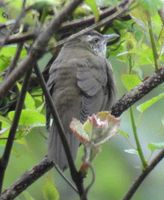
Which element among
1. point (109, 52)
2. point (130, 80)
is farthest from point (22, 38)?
point (109, 52)

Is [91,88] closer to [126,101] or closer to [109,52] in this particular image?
[109,52]

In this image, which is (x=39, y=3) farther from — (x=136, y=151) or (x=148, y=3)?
(x=136, y=151)

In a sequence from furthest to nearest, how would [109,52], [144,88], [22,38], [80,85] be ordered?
[80,85] < [109,52] < [144,88] < [22,38]

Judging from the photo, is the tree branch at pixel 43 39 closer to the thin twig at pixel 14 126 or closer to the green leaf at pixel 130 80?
the thin twig at pixel 14 126

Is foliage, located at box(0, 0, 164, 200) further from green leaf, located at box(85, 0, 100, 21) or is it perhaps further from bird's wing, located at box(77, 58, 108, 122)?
bird's wing, located at box(77, 58, 108, 122)

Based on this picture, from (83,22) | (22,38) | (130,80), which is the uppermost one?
(22,38)

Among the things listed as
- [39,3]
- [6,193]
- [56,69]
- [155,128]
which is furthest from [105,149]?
[39,3]

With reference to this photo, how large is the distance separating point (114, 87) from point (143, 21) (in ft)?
5.84

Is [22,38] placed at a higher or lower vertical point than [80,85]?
higher

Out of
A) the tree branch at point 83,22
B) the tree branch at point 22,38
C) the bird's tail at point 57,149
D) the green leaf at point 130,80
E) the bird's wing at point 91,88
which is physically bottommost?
the bird's wing at point 91,88

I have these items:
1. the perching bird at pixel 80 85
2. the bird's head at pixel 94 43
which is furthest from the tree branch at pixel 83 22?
the bird's head at pixel 94 43

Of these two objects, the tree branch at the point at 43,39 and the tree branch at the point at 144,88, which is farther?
the tree branch at the point at 144,88

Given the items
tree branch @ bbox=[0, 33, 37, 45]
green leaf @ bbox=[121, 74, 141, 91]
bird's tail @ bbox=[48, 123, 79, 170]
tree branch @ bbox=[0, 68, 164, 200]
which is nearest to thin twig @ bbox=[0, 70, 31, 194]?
tree branch @ bbox=[0, 33, 37, 45]

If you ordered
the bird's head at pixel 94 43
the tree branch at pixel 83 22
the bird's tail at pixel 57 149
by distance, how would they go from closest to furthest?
the tree branch at pixel 83 22 → the bird's tail at pixel 57 149 → the bird's head at pixel 94 43
